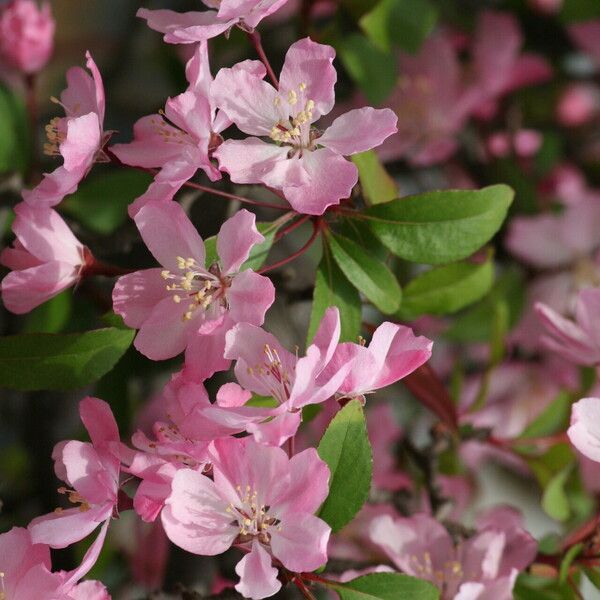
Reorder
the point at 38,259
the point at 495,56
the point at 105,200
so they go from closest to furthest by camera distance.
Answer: the point at 38,259 → the point at 105,200 → the point at 495,56

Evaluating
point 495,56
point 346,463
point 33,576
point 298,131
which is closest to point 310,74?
point 298,131

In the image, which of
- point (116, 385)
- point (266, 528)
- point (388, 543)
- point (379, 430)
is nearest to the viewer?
point (266, 528)

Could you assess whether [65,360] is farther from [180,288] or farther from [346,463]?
[346,463]

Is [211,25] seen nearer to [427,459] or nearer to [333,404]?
[333,404]

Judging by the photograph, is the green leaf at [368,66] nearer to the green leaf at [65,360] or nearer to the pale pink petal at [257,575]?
the green leaf at [65,360]

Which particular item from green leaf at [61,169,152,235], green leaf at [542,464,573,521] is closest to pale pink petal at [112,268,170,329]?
green leaf at [61,169,152,235]

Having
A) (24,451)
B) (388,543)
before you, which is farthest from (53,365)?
(24,451)
